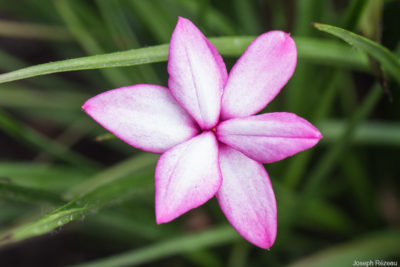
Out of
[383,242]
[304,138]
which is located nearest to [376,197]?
[383,242]

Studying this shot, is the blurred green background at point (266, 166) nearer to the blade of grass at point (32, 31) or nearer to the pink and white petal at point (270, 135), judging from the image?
the blade of grass at point (32, 31)

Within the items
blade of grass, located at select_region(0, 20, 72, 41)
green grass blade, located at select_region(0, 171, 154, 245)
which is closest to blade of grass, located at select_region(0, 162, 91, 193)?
green grass blade, located at select_region(0, 171, 154, 245)

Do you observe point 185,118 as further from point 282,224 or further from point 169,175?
point 282,224

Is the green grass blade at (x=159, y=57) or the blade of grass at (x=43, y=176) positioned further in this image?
the blade of grass at (x=43, y=176)

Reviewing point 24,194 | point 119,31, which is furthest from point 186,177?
point 119,31

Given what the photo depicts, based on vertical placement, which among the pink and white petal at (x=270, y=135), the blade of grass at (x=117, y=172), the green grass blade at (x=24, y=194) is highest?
the pink and white petal at (x=270, y=135)

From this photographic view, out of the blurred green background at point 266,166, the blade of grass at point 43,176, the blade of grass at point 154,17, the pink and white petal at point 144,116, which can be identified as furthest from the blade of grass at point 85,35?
the pink and white petal at point 144,116
